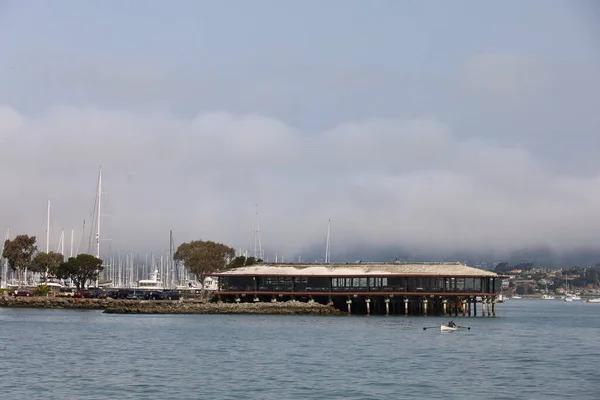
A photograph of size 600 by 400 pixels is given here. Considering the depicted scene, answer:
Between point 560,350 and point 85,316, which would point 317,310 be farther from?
point 560,350

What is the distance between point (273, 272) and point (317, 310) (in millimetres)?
10148

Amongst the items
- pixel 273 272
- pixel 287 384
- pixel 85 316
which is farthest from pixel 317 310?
pixel 287 384

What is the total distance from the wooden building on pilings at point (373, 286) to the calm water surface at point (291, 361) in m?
21.6

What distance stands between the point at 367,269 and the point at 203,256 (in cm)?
4388

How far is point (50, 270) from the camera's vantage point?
177 m

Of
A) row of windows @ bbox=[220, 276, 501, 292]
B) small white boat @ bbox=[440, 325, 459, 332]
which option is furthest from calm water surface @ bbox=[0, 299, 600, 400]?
row of windows @ bbox=[220, 276, 501, 292]

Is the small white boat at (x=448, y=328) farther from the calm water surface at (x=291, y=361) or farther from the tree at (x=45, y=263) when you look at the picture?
the tree at (x=45, y=263)

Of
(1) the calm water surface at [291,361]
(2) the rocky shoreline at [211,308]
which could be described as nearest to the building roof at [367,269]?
(2) the rocky shoreline at [211,308]

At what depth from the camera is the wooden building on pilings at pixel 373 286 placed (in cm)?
12750

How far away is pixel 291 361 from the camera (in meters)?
65.4

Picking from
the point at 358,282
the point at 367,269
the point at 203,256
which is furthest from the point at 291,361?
the point at 203,256

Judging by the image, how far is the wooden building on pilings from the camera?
128 m

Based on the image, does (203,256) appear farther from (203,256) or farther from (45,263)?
(45,263)

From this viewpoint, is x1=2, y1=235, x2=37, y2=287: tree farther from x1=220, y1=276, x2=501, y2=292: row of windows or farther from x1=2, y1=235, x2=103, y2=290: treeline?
x1=220, y1=276, x2=501, y2=292: row of windows
